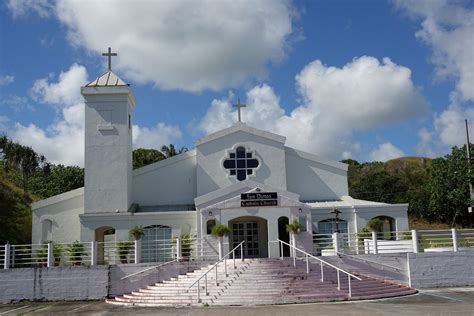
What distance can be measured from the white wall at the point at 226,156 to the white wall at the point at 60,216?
6.76m

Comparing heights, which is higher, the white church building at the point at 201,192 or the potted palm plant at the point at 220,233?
the white church building at the point at 201,192

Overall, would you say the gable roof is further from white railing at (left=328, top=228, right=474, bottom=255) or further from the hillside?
the hillside

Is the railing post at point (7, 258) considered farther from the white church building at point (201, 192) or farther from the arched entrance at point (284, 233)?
the arched entrance at point (284, 233)

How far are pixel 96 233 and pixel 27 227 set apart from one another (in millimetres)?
10554

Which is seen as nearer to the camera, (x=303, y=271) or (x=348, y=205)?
(x=303, y=271)

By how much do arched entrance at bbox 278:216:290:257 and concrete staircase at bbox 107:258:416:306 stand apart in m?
3.64

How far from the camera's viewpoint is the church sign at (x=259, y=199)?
2464cm

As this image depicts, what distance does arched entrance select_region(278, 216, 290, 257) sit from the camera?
1002 inches

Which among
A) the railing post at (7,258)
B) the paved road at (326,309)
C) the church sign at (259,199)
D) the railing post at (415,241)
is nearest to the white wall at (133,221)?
the church sign at (259,199)

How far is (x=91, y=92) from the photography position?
91.7 ft

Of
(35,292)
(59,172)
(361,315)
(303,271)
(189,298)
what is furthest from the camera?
(59,172)

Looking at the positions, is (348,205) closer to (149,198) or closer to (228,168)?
(228,168)

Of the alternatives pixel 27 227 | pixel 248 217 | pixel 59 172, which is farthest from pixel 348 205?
pixel 59 172

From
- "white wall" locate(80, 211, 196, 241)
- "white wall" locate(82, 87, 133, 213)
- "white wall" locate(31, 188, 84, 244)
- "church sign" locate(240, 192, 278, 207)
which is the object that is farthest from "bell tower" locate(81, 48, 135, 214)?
"church sign" locate(240, 192, 278, 207)
